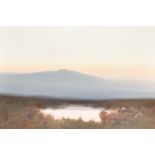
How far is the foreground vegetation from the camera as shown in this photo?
166 centimetres

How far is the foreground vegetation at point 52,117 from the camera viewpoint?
166 centimetres

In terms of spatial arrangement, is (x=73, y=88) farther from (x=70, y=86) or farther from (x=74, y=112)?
(x=74, y=112)

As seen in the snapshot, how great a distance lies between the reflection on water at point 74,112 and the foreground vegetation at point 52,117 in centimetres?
3

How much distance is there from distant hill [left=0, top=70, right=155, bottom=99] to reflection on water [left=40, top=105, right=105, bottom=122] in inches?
3.0

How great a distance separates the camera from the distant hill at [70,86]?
1.66 metres

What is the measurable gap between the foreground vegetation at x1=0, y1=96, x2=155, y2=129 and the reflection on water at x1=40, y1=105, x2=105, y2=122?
0.03 metres

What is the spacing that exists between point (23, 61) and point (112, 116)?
2.25 ft

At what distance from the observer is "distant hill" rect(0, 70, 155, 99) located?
1656 mm

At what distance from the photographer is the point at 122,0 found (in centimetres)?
169

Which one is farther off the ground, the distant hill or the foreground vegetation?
the distant hill

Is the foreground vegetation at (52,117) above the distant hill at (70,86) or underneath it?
underneath

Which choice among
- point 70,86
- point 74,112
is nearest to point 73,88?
point 70,86

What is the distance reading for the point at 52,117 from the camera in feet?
5.45
